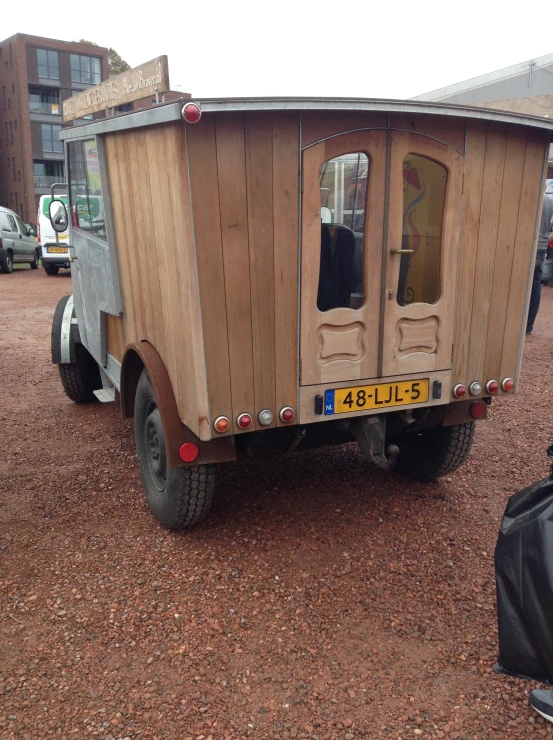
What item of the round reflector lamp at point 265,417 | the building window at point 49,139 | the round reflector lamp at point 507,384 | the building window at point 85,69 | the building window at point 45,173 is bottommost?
the round reflector lamp at point 507,384

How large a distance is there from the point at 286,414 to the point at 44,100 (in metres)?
51.2

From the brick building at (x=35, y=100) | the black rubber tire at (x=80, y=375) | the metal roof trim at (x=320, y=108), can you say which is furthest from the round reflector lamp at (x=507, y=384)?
the brick building at (x=35, y=100)

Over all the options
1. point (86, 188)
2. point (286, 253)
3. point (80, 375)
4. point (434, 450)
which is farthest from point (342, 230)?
point (80, 375)

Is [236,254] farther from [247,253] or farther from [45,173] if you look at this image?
[45,173]

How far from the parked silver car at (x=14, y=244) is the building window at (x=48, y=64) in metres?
32.9

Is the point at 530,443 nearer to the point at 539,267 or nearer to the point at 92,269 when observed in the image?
the point at 92,269

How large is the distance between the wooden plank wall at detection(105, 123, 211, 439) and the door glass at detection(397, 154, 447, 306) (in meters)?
1.12

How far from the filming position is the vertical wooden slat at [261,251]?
111 inches

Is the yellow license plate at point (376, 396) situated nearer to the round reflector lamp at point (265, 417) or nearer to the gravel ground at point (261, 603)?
the round reflector lamp at point (265, 417)

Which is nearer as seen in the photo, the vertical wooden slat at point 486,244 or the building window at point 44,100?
the vertical wooden slat at point 486,244

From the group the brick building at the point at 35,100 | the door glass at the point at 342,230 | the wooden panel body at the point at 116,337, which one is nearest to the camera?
the door glass at the point at 342,230

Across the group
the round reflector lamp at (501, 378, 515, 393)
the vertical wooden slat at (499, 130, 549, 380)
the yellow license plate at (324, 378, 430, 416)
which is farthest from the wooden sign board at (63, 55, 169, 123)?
the round reflector lamp at (501, 378, 515, 393)

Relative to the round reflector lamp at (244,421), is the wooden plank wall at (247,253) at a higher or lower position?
higher

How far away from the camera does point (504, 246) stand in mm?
3449
